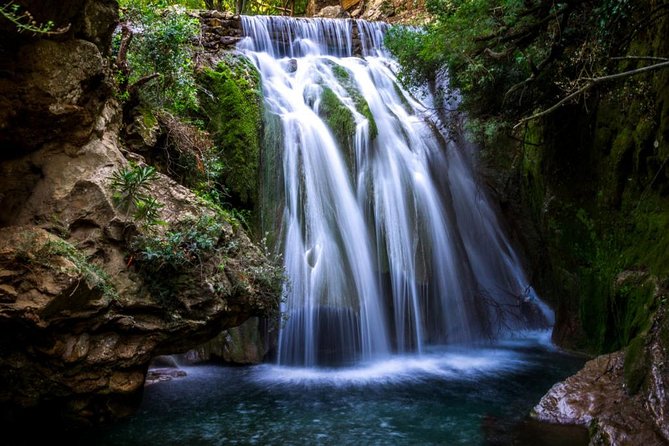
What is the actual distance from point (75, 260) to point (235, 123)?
4.92m

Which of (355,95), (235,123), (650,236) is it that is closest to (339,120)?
(355,95)

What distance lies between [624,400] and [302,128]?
6853mm

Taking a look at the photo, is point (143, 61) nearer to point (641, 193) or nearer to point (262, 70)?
point (262, 70)

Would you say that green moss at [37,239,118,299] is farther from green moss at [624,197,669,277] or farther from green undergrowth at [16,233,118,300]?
green moss at [624,197,669,277]

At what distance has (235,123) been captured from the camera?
9.07 meters

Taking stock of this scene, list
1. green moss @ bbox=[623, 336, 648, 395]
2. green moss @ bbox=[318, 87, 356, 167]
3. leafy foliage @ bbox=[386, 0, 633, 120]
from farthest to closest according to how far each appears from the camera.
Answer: green moss @ bbox=[318, 87, 356, 167], leafy foliage @ bbox=[386, 0, 633, 120], green moss @ bbox=[623, 336, 648, 395]

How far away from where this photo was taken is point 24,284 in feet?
14.2

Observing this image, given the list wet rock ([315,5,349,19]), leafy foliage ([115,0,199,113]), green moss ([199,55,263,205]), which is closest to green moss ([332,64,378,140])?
green moss ([199,55,263,205])

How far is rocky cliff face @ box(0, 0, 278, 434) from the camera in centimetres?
444

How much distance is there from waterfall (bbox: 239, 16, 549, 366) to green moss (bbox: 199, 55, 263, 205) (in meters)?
0.35

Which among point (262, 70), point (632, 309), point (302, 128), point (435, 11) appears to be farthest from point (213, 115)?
point (632, 309)

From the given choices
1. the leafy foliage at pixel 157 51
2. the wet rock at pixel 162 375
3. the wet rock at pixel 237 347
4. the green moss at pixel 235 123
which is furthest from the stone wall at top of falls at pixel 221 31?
the wet rock at pixel 162 375

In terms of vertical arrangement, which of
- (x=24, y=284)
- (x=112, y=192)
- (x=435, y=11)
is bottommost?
(x=24, y=284)

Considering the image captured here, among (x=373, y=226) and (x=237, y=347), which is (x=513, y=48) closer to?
(x=373, y=226)
